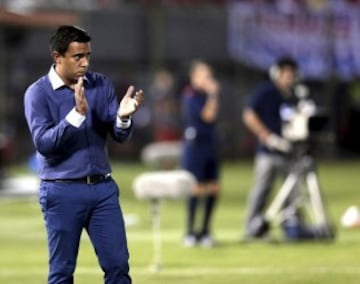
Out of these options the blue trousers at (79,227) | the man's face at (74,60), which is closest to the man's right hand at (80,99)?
the man's face at (74,60)

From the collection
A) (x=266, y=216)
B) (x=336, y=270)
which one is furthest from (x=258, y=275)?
(x=266, y=216)

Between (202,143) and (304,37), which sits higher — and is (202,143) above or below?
below

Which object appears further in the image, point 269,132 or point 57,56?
point 269,132

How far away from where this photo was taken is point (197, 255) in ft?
50.0

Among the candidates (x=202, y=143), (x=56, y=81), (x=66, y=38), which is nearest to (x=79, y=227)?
(x=56, y=81)

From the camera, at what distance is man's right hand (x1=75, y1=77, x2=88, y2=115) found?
9.02m

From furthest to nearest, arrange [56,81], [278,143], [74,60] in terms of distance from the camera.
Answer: [278,143] → [56,81] → [74,60]

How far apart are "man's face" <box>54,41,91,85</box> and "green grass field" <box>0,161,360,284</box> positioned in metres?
3.84

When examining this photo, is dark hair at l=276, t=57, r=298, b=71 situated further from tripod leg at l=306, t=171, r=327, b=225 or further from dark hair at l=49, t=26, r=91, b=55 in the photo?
dark hair at l=49, t=26, r=91, b=55

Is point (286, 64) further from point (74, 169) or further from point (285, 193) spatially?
point (74, 169)

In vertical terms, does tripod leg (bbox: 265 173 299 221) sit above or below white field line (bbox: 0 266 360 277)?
above

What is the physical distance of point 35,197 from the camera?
2469 cm

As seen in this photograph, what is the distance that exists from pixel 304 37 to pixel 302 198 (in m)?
22.0

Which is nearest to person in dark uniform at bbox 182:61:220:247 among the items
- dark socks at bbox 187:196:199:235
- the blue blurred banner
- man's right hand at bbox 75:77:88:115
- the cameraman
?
dark socks at bbox 187:196:199:235
